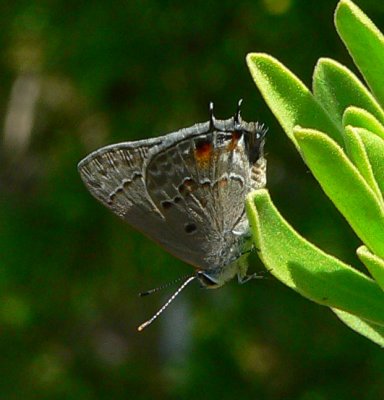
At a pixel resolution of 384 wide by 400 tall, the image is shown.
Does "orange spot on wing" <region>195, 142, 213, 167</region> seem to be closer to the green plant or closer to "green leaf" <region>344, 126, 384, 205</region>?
the green plant

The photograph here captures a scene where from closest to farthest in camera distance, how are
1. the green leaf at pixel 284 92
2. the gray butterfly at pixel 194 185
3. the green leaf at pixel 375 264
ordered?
the green leaf at pixel 375 264 → the green leaf at pixel 284 92 → the gray butterfly at pixel 194 185

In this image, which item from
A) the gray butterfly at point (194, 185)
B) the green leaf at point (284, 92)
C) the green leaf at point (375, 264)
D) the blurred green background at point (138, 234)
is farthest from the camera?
the blurred green background at point (138, 234)

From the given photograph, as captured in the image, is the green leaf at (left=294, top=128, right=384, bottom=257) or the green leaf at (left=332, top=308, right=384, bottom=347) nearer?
the green leaf at (left=294, top=128, right=384, bottom=257)

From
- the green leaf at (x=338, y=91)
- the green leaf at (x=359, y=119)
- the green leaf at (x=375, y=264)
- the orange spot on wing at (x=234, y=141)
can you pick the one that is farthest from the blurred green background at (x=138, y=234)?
the green leaf at (x=375, y=264)

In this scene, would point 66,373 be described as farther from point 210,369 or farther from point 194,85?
point 194,85

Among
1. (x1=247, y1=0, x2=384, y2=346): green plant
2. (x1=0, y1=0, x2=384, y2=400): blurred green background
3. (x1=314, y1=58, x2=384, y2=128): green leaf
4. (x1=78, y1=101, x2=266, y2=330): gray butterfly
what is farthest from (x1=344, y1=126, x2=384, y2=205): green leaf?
(x1=0, y1=0, x2=384, y2=400): blurred green background

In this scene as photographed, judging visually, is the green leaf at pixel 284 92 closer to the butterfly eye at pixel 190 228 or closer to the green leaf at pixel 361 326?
the green leaf at pixel 361 326
